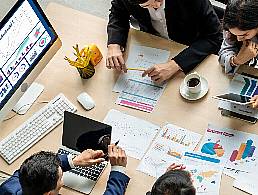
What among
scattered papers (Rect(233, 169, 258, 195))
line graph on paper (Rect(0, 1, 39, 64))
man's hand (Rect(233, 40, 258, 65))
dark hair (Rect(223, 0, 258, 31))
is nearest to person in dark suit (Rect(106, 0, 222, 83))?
man's hand (Rect(233, 40, 258, 65))

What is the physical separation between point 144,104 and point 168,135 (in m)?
0.17

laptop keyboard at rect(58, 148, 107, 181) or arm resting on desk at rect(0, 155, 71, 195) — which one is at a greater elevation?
laptop keyboard at rect(58, 148, 107, 181)

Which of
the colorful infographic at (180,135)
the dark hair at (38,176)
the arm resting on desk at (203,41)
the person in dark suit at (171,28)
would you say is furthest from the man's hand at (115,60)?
the dark hair at (38,176)

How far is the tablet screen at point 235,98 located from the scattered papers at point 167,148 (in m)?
0.17

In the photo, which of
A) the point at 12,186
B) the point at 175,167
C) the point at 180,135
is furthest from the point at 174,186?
the point at 12,186

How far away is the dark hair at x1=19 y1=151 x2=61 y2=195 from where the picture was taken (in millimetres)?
1944

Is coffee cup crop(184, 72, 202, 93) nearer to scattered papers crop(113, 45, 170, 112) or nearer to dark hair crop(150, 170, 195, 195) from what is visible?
scattered papers crop(113, 45, 170, 112)

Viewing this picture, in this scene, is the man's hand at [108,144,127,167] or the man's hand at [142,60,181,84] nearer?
the man's hand at [108,144,127,167]

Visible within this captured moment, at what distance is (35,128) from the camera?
2.34 m

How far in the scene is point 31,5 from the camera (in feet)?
7.30

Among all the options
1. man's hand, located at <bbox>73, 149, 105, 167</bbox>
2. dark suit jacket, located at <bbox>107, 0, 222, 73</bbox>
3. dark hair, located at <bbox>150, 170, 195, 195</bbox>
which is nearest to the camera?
dark hair, located at <bbox>150, 170, 195, 195</bbox>

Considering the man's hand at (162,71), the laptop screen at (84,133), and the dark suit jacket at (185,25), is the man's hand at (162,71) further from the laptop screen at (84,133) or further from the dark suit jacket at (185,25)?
the laptop screen at (84,133)

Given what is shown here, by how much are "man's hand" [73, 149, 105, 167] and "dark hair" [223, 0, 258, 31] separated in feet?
2.22

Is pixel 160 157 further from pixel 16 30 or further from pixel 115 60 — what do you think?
pixel 16 30
